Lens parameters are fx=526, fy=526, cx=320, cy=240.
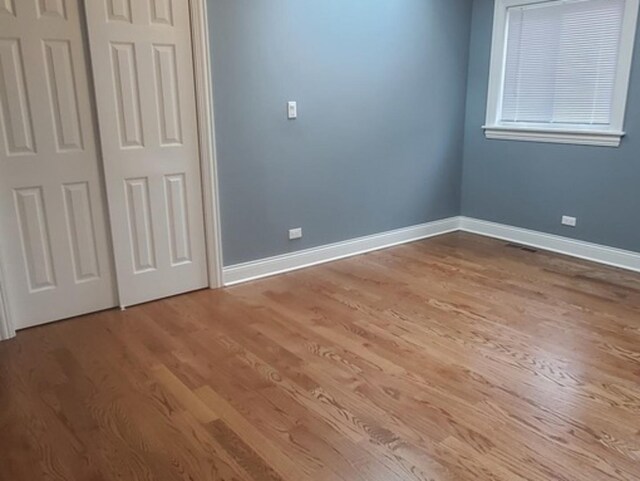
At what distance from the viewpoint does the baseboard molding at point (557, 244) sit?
4090 millimetres

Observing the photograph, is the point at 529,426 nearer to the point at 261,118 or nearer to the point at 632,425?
the point at 632,425

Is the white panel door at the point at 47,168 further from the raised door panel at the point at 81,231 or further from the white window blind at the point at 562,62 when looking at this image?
the white window blind at the point at 562,62

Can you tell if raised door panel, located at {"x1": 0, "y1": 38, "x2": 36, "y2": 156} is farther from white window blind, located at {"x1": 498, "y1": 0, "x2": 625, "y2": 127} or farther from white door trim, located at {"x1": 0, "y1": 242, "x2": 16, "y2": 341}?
white window blind, located at {"x1": 498, "y1": 0, "x2": 625, "y2": 127}

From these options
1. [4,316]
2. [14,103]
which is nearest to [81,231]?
[4,316]

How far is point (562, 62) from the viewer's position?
4.26 metres

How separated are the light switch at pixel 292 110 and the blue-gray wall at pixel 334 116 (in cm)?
4

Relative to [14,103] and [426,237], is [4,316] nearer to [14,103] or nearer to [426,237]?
[14,103]

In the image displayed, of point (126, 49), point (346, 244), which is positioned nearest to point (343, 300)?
point (346, 244)

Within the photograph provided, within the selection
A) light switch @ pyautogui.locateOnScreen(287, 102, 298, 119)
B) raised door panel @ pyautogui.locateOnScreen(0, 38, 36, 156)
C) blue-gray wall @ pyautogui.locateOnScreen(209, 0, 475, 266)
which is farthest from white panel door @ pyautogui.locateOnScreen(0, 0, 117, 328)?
light switch @ pyautogui.locateOnScreen(287, 102, 298, 119)

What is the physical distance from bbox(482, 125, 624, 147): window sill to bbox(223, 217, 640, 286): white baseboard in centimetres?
80

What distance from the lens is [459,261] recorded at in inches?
169

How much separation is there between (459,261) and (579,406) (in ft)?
6.80

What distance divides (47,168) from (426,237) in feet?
10.7

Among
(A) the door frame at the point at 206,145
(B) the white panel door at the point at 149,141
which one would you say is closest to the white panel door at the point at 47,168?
(B) the white panel door at the point at 149,141
